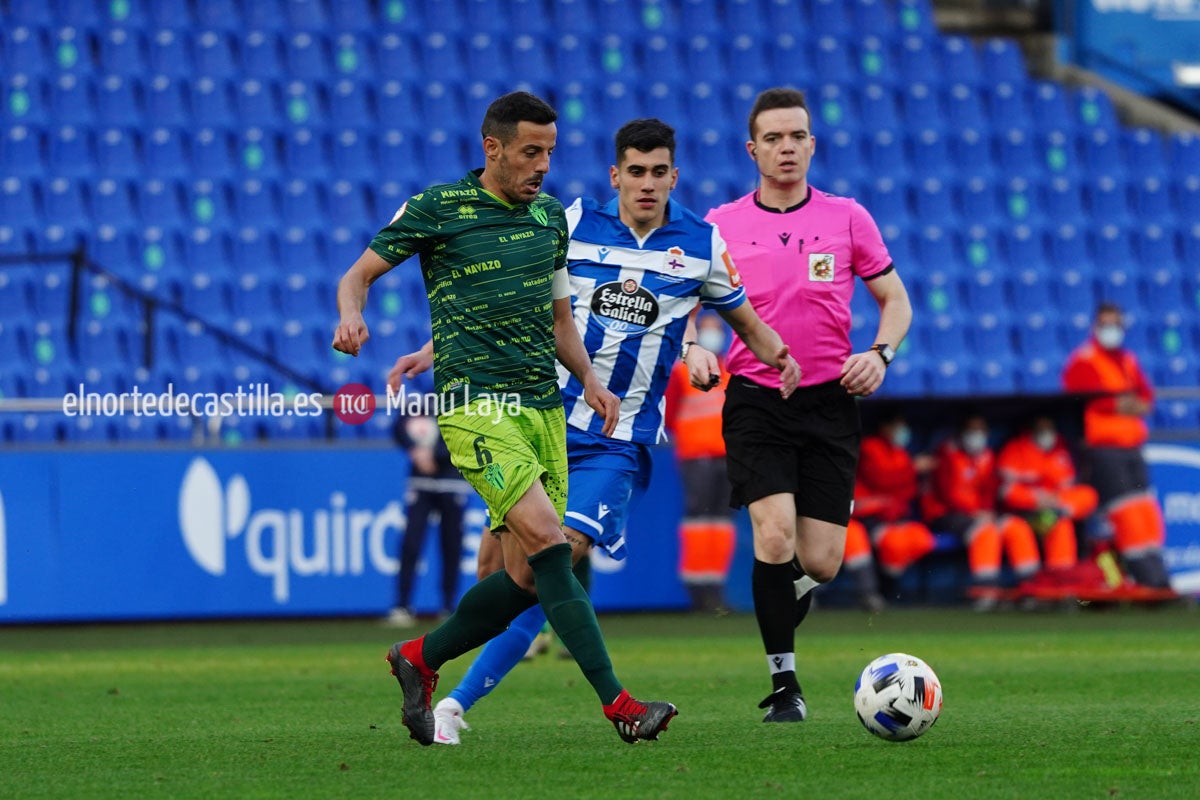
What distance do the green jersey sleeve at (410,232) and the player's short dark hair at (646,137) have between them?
101 cm

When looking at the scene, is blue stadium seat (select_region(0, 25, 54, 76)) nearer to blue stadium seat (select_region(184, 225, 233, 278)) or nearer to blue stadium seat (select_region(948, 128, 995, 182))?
blue stadium seat (select_region(184, 225, 233, 278))

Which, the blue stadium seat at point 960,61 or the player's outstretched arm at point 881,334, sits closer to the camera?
the player's outstretched arm at point 881,334

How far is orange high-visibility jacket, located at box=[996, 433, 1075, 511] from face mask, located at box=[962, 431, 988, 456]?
21 cm

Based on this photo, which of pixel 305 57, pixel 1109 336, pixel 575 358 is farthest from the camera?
pixel 305 57

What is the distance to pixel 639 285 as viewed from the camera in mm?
6703

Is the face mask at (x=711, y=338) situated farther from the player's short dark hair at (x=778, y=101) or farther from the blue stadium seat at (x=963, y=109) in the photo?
the player's short dark hair at (x=778, y=101)

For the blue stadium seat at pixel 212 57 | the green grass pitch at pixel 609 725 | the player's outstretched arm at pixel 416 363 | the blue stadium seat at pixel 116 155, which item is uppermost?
the blue stadium seat at pixel 212 57

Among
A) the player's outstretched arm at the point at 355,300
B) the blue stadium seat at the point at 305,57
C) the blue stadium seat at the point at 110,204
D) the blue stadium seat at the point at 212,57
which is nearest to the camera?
the player's outstretched arm at the point at 355,300

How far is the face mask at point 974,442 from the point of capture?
14.6 metres

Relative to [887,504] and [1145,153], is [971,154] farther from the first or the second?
[887,504]

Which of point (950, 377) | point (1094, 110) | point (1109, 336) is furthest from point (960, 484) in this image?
point (1094, 110)

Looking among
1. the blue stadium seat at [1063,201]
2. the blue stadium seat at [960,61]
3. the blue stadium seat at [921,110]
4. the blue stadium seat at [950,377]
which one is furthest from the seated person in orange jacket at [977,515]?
the blue stadium seat at [960,61]

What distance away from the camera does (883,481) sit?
14406mm

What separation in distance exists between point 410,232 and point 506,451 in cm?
73
